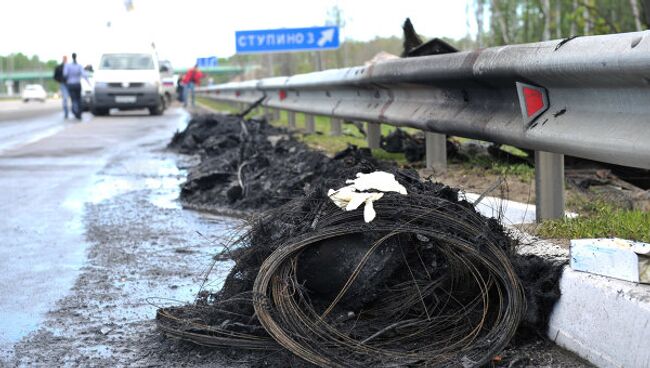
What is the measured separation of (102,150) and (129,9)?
1198 inches

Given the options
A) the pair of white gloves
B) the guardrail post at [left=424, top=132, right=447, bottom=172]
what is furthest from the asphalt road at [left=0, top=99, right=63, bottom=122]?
the pair of white gloves

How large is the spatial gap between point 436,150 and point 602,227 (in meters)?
2.94

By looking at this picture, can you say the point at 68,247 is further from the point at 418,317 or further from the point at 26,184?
the point at 26,184

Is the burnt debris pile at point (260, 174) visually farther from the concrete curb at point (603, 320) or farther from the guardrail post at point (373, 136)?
the concrete curb at point (603, 320)

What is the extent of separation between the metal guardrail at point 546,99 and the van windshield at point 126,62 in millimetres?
25581

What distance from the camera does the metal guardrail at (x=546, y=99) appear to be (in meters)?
3.47

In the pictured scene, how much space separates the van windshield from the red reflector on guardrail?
2817 cm

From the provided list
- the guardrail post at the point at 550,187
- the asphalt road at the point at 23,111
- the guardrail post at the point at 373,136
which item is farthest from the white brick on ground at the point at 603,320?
the asphalt road at the point at 23,111

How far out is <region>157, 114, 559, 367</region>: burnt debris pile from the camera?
10.5 ft

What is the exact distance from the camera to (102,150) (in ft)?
44.9

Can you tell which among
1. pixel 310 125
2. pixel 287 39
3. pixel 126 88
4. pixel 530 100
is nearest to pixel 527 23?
pixel 287 39

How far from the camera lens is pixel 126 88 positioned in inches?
1171

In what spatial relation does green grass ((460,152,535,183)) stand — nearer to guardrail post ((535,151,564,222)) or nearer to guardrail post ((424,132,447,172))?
guardrail post ((424,132,447,172))

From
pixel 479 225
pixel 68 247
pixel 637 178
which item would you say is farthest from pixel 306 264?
pixel 637 178
